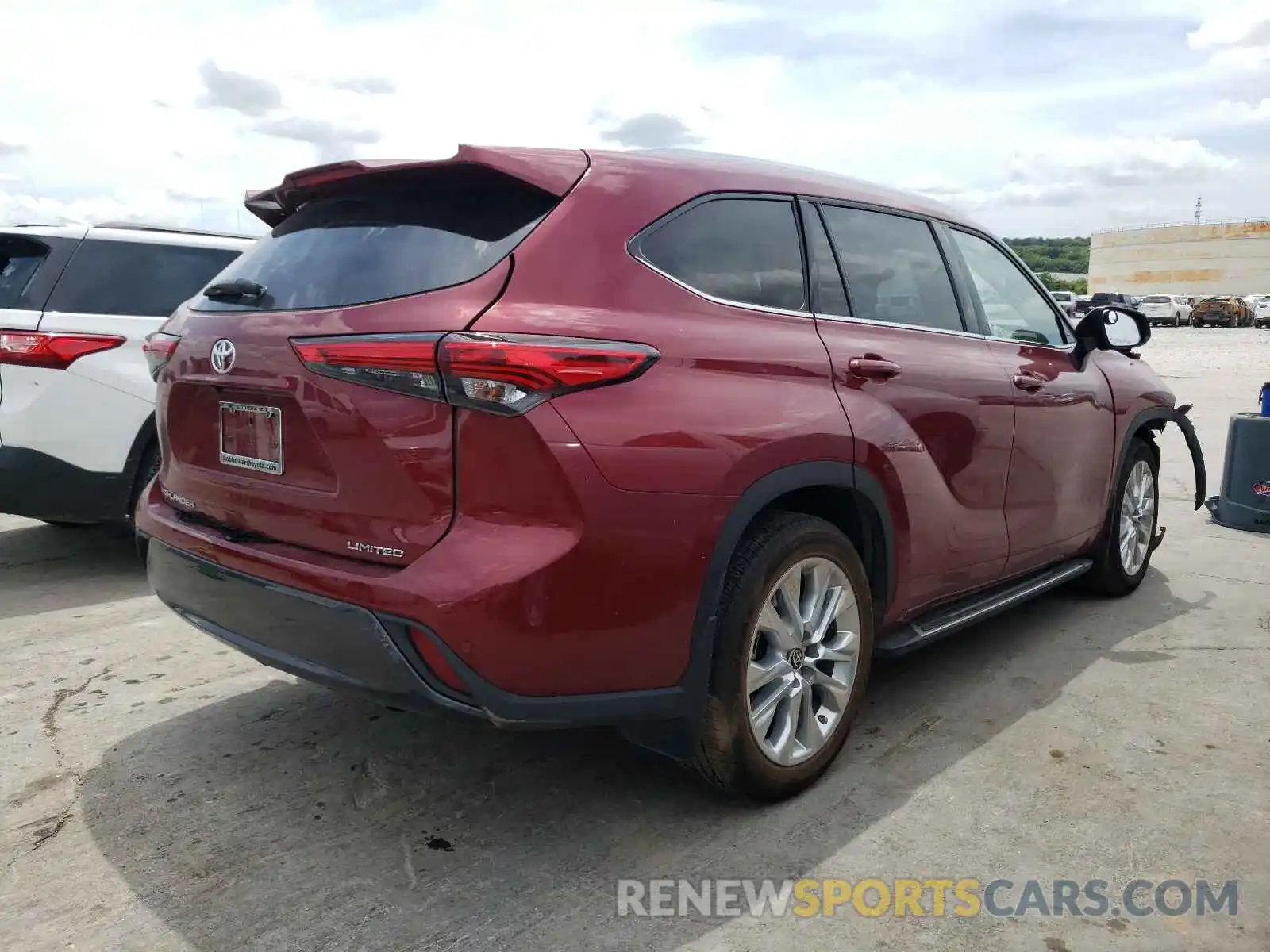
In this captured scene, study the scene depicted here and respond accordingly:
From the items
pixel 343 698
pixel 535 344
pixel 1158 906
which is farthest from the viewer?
pixel 343 698

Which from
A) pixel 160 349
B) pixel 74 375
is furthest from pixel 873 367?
pixel 74 375

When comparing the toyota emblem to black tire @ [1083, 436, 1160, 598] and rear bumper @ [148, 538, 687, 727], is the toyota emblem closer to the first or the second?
rear bumper @ [148, 538, 687, 727]

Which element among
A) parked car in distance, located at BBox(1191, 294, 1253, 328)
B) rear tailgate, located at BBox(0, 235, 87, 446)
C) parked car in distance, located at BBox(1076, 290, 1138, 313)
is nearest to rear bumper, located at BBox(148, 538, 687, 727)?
rear tailgate, located at BBox(0, 235, 87, 446)

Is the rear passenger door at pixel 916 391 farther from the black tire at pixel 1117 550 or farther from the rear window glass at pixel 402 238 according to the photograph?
the black tire at pixel 1117 550

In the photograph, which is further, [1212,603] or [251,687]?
[1212,603]

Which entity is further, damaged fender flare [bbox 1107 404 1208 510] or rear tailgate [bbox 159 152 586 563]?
damaged fender flare [bbox 1107 404 1208 510]

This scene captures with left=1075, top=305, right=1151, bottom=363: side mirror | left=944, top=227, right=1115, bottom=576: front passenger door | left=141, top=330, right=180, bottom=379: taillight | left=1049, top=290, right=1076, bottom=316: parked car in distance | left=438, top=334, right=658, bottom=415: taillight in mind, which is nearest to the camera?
left=438, top=334, right=658, bottom=415: taillight

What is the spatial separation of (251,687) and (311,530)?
155 cm

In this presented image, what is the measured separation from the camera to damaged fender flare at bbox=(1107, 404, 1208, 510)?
4852mm

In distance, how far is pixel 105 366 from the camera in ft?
16.7

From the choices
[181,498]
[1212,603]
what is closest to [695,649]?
[181,498]

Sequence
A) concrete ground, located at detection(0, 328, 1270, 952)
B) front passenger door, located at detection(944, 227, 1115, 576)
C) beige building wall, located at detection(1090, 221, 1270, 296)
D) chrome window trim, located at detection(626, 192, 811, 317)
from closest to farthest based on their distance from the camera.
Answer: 1. concrete ground, located at detection(0, 328, 1270, 952)
2. chrome window trim, located at detection(626, 192, 811, 317)
3. front passenger door, located at detection(944, 227, 1115, 576)
4. beige building wall, located at detection(1090, 221, 1270, 296)

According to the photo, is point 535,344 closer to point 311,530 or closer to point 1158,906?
point 311,530

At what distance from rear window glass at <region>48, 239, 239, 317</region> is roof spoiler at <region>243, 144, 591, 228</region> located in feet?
8.65
